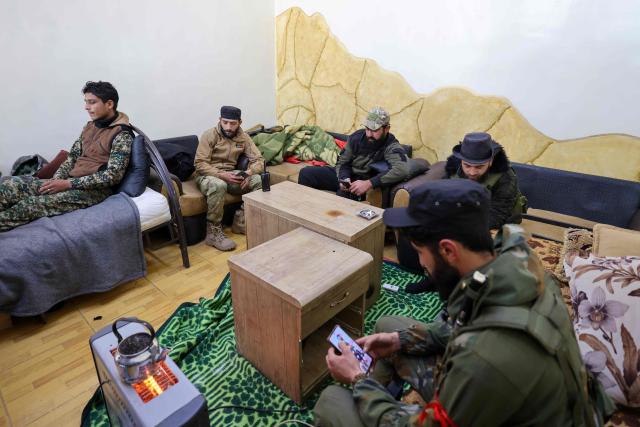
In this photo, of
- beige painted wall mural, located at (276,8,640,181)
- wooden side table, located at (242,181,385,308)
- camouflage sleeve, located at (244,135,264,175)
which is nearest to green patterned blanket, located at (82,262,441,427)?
wooden side table, located at (242,181,385,308)

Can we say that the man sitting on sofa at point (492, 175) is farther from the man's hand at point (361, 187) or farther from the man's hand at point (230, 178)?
the man's hand at point (230, 178)

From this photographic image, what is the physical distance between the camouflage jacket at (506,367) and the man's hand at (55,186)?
2.49m

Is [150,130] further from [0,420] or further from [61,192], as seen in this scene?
[0,420]

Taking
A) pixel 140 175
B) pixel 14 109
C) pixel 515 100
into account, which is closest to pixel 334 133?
pixel 515 100

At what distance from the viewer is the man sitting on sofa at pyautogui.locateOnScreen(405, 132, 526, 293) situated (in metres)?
2.15

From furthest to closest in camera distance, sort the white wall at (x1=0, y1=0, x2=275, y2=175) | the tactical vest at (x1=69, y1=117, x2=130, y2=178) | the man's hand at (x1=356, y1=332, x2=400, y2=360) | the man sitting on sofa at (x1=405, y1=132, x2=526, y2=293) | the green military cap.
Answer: the green military cap → the white wall at (x1=0, y1=0, x2=275, y2=175) → the tactical vest at (x1=69, y1=117, x2=130, y2=178) → the man sitting on sofa at (x1=405, y1=132, x2=526, y2=293) → the man's hand at (x1=356, y1=332, x2=400, y2=360)

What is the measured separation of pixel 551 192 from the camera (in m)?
2.65

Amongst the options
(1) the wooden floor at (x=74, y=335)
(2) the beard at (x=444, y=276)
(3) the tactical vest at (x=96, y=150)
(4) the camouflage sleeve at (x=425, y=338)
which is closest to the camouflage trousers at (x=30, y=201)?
(3) the tactical vest at (x=96, y=150)

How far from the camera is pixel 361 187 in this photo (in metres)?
2.78

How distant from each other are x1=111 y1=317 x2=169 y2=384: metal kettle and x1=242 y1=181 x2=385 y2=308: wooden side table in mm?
993

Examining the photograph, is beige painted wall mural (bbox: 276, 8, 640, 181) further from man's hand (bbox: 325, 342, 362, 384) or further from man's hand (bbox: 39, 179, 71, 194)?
man's hand (bbox: 39, 179, 71, 194)

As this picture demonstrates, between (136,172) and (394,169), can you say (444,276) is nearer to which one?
(394,169)

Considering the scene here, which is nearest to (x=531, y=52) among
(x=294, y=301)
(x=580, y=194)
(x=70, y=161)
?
(x=580, y=194)

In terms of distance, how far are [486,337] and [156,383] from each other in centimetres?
92
